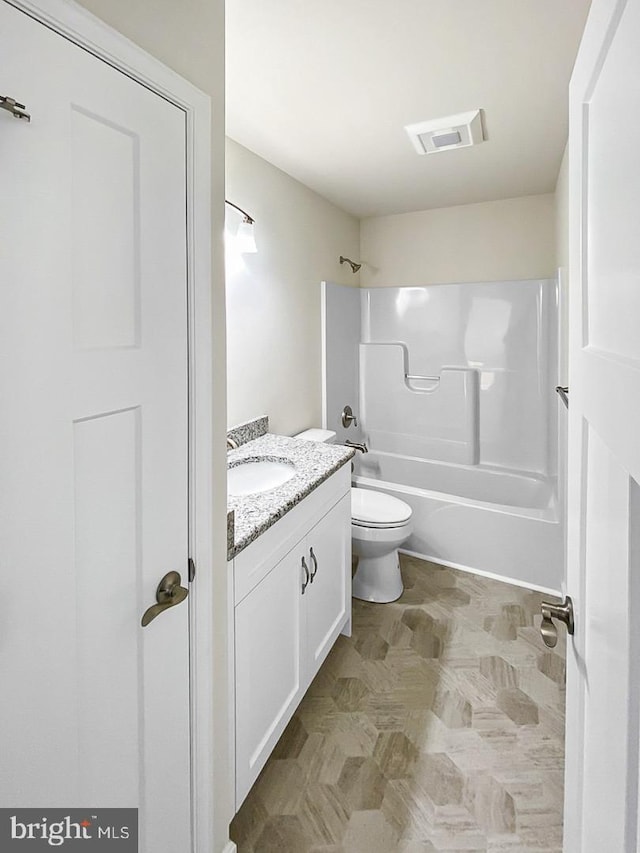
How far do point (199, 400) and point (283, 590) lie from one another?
2.70ft

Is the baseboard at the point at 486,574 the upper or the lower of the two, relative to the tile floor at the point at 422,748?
upper

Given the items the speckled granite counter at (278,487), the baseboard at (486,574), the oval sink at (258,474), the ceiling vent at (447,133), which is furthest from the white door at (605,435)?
the baseboard at (486,574)

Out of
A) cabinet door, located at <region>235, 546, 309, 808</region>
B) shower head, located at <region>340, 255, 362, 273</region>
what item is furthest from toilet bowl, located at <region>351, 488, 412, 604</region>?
shower head, located at <region>340, 255, 362, 273</region>

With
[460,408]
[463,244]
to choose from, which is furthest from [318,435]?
[463,244]

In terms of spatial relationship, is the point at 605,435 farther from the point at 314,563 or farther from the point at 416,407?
the point at 416,407

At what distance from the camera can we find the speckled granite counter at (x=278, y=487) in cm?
144

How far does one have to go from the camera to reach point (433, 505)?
3258 millimetres

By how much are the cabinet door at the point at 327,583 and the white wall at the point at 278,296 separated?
2.47ft

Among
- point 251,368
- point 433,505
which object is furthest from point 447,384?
point 251,368

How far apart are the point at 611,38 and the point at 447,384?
320cm

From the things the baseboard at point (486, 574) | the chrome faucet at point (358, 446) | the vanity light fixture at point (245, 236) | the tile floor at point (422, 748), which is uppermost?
the vanity light fixture at point (245, 236)

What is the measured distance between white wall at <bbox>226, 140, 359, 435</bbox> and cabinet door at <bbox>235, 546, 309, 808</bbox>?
3.36 ft

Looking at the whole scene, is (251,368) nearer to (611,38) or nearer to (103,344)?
(103,344)

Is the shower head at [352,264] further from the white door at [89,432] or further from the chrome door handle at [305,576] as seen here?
the white door at [89,432]
